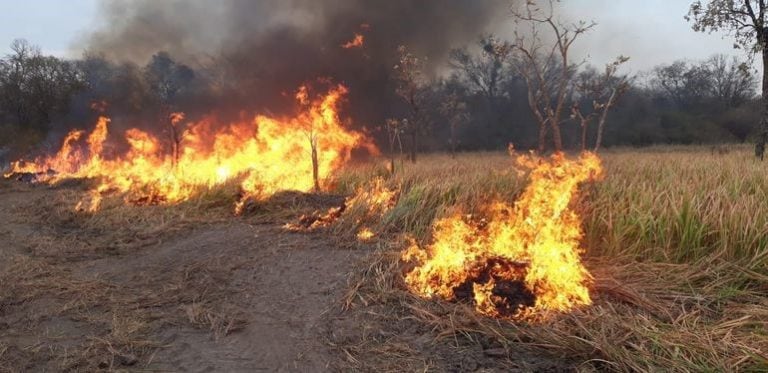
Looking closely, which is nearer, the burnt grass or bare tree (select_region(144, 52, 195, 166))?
the burnt grass

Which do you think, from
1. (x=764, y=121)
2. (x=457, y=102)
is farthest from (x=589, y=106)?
(x=764, y=121)

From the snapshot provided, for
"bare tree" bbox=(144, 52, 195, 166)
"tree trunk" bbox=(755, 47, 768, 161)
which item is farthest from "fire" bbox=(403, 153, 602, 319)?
"bare tree" bbox=(144, 52, 195, 166)

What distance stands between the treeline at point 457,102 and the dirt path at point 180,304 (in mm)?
9399

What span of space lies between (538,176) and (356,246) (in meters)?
2.18

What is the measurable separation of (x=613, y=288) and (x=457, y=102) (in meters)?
25.9

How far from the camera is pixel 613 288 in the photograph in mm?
4004

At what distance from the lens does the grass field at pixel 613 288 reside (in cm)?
318

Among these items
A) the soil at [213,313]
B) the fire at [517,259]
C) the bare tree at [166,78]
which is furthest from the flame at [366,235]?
the bare tree at [166,78]

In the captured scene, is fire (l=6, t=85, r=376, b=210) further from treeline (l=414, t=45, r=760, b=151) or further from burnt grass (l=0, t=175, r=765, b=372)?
treeline (l=414, t=45, r=760, b=151)

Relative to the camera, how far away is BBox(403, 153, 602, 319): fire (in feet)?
12.7

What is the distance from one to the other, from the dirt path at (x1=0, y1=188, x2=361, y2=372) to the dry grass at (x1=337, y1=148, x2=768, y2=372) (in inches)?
18.6

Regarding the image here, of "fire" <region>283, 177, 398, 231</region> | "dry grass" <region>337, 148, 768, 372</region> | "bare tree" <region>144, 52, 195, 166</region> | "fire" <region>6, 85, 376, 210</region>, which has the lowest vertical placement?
"dry grass" <region>337, 148, 768, 372</region>

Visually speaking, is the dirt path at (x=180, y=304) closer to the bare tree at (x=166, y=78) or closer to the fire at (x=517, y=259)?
the fire at (x=517, y=259)

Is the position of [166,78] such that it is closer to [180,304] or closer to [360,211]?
[360,211]
